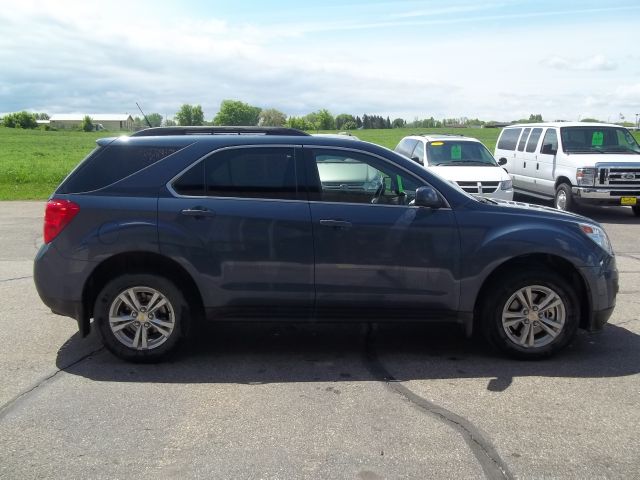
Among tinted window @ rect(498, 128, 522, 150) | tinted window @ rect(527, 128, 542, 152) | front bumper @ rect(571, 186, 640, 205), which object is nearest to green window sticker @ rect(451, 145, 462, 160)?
front bumper @ rect(571, 186, 640, 205)

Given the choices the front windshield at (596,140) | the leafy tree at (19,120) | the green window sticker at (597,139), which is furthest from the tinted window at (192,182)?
the leafy tree at (19,120)

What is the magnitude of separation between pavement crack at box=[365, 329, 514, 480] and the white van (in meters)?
10.0

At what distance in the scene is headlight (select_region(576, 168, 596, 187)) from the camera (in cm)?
1328

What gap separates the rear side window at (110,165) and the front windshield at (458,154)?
8928mm

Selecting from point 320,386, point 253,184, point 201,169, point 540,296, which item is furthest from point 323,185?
point 540,296

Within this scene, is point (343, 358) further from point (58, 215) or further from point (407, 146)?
point (407, 146)

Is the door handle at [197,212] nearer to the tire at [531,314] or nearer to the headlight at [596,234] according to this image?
the tire at [531,314]

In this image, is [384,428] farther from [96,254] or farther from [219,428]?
[96,254]

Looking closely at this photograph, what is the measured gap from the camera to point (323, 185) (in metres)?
4.99

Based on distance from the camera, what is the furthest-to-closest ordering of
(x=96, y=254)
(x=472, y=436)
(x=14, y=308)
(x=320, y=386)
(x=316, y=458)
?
(x=14, y=308) → (x=96, y=254) → (x=320, y=386) → (x=472, y=436) → (x=316, y=458)

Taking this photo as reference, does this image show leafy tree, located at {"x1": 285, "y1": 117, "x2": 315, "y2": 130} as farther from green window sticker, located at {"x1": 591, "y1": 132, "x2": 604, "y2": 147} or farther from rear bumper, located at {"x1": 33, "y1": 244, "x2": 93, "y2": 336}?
rear bumper, located at {"x1": 33, "y1": 244, "x2": 93, "y2": 336}

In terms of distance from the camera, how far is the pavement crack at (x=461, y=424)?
3.37 m

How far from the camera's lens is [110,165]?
499 centimetres

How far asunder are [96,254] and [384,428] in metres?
2.56
